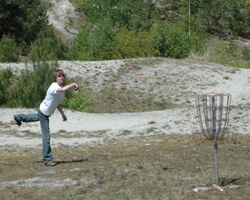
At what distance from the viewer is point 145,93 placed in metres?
19.9

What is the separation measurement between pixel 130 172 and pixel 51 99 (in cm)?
192

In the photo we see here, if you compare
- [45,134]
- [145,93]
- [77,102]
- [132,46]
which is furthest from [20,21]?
[45,134]

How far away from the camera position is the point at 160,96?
19.5 m

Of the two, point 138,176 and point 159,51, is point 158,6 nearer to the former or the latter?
point 159,51

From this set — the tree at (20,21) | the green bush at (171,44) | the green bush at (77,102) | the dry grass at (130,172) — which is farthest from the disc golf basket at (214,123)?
the tree at (20,21)

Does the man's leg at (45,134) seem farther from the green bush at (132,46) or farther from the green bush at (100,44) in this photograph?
the green bush at (132,46)

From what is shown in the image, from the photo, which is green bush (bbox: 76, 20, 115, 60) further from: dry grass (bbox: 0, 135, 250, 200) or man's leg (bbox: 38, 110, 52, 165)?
man's leg (bbox: 38, 110, 52, 165)

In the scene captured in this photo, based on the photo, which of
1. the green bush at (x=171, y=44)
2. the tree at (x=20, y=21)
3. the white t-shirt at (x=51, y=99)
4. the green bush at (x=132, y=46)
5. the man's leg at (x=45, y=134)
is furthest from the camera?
the green bush at (x=132, y=46)

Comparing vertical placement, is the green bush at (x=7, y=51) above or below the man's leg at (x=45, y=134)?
above

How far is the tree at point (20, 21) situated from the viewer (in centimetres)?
2701

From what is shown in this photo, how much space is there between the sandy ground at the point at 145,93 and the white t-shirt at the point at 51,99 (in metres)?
3.54

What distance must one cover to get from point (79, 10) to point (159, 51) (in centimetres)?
1945

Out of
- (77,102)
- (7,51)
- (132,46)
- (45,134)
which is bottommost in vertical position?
(77,102)

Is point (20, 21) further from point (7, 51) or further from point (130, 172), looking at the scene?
point (130, 172)
